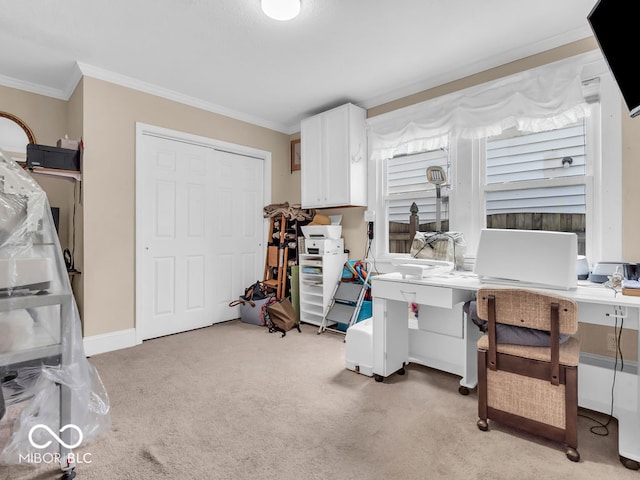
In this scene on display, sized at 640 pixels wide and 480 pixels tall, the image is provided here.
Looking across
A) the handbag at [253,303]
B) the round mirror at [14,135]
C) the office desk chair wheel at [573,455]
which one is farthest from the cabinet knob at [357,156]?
the round mirror at [14,135]

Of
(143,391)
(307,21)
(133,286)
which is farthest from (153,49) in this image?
(143,391)

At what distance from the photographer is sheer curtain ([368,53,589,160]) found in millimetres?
2486

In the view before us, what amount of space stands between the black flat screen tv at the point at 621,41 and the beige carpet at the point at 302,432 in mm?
1715

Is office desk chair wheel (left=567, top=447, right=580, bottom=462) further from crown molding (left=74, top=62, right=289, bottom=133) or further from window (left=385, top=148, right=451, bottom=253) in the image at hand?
crown molding (left=74, top=62, right=289, bottom=133)

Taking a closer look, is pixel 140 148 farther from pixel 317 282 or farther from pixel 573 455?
pixel 573 455

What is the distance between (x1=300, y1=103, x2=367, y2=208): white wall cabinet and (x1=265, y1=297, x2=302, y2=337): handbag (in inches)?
49.2

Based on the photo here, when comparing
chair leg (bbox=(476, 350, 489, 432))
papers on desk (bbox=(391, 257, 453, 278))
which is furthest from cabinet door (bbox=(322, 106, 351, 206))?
chair leg (bbox=(476, 350, 489, 432))

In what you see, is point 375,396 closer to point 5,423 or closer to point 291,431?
point 291,431

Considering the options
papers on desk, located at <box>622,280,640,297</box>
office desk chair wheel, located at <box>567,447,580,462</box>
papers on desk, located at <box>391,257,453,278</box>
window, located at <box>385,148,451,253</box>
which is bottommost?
office desk chair wheel, located at <box>567,447,580,462</box>

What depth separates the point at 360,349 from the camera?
8.54 feet

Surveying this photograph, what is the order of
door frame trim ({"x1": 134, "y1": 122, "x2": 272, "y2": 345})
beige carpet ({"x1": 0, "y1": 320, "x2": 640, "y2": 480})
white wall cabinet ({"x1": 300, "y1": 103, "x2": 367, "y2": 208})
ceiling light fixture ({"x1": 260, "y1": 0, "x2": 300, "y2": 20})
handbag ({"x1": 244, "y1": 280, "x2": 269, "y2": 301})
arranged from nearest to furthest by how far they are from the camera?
beige carpet ({"x1": 0, "y1": 320, "x2": 640, "y2": 480}) → ceiling light fixture ({"x1": 260, "y1": 0, "x2": 300, "y2": 20}) → door frame trim ({"x1": 134, "y1": 122, "x2": 272, "y2": 345}) → white wall cabinet ({"x1": 300, "y1": 103, "x2": 367, "y2": 208}) → handbag ({"x1": 244, "y1": 280, "x2": 269, "y2": 301})

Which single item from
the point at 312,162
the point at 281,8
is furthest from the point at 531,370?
the point at 312,162

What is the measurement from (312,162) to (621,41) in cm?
292

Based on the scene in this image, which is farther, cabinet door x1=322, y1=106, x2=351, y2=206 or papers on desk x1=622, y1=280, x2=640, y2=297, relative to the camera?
cabinet door x1=322, y1=106, x2=351, y2=206
